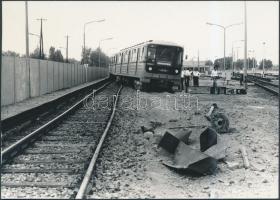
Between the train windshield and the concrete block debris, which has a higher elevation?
the train windshield

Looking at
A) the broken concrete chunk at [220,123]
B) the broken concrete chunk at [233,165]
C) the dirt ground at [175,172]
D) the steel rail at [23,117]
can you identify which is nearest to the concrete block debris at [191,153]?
the dirt ground at [175,172]

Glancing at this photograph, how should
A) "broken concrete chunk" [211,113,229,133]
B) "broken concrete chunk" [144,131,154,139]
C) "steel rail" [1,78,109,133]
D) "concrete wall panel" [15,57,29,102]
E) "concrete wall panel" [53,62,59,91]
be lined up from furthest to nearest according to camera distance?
1. "concrete wall panel" [53,62,59,91]
2. "concrete wall panel" [15,57,29,102]
3. "steel rail" [1,78,109,133]
4. "broken concrete chunk" [211,113,229,133]
5. "broken concrete chunk" [144,131,154,139]

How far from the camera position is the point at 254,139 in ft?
36.0

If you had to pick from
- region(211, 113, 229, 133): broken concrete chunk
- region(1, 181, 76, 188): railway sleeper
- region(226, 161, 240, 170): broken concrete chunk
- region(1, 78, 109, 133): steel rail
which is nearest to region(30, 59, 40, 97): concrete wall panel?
region(1, 78, 109, 133): steel rail

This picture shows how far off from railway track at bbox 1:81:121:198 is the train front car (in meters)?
12.1

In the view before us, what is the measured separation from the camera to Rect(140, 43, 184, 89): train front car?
82.7ft

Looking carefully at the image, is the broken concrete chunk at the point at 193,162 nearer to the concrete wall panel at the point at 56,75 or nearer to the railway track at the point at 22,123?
the railway track at the point at 22,123

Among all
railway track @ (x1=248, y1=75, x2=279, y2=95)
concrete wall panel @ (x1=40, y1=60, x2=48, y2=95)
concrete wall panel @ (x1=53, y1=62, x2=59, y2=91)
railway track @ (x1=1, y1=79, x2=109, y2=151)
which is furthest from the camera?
concrete wall panel @ (x1=53, y1=62, x2=59, y2=91)

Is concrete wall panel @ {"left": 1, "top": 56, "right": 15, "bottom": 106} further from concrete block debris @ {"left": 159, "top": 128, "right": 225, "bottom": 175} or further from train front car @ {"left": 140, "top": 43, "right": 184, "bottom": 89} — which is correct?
concrete block debris @ {"left": 159, "top": 128, "right": 225, "bottom": 175}

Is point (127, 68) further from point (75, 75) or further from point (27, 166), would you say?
point (27, 166)

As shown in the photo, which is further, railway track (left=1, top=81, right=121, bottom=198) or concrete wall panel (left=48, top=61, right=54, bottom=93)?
concrete wall panel (left=48, top=61, right=54, bottom=93)

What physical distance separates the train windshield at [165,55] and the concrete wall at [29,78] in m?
6.87

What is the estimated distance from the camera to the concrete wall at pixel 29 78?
62.8ft

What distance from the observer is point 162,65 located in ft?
84.1
